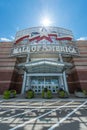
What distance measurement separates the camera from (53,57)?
29.0 metres

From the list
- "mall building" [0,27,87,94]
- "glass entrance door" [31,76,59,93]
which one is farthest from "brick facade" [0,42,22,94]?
"glass entrance door" [31,76,59,93]

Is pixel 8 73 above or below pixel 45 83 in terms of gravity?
above

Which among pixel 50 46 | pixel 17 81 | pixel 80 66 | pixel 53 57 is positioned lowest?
pixel 17 81

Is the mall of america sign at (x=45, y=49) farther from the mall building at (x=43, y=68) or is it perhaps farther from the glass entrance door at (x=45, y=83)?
the glass entrance door at (x=45, y=83)

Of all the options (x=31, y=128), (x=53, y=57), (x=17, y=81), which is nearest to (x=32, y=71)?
(x=17, y=81)

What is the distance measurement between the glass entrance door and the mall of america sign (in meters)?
6.61

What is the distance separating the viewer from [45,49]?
27016 mm

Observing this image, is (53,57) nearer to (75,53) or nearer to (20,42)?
(75,53)

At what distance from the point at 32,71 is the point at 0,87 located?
25.3 ft

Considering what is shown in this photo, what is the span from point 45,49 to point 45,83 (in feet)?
27.1

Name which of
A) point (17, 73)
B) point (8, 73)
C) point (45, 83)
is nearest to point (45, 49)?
point (45, 83)

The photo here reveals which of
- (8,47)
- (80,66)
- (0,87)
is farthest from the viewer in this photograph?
(8,47)

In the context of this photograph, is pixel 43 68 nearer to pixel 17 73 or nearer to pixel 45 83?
pixel 45 83

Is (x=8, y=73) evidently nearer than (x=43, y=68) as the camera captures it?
No
